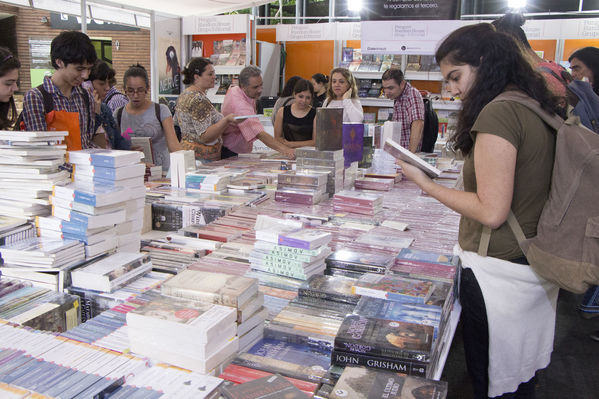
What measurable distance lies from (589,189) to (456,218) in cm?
154

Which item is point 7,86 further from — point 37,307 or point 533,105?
point 533,105

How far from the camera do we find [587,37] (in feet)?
27.3

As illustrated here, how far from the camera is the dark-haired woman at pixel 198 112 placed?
13.7 ft

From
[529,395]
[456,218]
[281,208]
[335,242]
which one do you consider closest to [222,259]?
[335,242]

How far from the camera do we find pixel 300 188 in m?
3.31

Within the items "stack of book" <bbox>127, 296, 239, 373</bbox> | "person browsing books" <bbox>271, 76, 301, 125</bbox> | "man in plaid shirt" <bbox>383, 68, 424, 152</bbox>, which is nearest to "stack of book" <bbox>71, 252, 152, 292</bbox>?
"stack of book" <bbox>127, 296, 239, 373</bbox>

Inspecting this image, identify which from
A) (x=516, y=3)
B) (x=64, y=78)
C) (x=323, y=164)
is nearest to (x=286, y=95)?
(x=323, y=164)

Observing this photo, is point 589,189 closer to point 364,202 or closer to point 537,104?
point 537,104

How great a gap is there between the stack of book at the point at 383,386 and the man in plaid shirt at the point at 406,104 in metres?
4.10

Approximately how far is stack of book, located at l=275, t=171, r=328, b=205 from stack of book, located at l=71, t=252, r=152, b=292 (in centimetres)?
129

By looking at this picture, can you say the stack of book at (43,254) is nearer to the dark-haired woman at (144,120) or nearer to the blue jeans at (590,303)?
the dark-haired woman at (144,120)

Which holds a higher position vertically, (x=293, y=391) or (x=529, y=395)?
(x=293, y=391)

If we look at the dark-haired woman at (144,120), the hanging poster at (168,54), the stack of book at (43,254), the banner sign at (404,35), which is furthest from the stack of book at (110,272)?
the hanging poster at (168,54)

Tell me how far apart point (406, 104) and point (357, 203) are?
2.59 m
